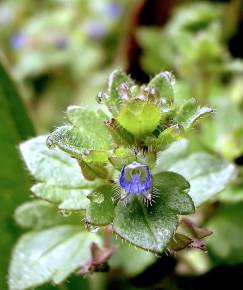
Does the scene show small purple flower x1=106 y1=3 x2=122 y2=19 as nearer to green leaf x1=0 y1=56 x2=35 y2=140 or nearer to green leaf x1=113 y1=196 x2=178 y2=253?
green leaf x1=0 y1=56 x2=35 y2=140

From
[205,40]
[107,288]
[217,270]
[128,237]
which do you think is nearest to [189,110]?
[128,237]

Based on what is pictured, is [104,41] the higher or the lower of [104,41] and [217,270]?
the higher

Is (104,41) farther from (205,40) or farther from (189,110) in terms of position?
(189,110)

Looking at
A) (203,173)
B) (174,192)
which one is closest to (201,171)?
(203,173)

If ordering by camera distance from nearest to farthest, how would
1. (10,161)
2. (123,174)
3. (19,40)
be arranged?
(123,174) < (10,161) < (19,40)

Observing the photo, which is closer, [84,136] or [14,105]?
[84,136]

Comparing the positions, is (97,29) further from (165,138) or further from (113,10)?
(165,138)

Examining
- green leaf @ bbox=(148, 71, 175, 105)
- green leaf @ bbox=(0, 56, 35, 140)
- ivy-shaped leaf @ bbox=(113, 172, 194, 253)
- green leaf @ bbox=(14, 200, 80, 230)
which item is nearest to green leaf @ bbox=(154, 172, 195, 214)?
ivy-shaped leaf @ bbox=(113, 172, 194, 253)

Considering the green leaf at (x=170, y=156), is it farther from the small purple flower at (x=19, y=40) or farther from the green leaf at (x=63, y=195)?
the small purple flower at (x=19, y=40)
